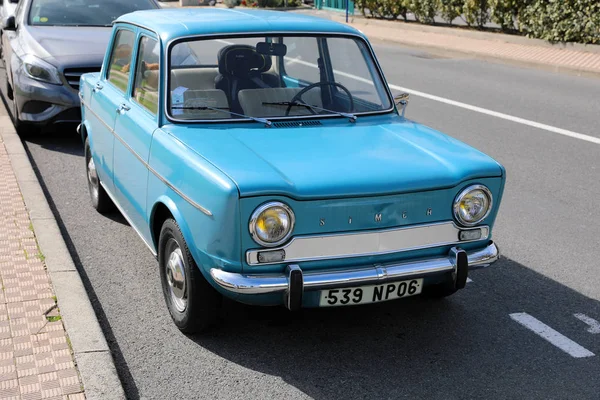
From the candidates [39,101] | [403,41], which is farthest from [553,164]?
[403,41]

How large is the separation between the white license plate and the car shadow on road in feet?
1.23

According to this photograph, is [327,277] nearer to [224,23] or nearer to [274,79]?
[274,79]

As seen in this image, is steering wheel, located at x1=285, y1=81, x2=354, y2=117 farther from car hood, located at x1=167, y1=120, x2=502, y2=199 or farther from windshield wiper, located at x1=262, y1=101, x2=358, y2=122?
car hood, located at x1=167, y1=120, x2=502, y2=199

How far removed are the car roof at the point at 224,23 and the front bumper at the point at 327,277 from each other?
1.88 metres

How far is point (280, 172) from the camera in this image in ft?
13.5

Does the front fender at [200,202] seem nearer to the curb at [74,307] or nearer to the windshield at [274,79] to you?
the windshield at [274,79]

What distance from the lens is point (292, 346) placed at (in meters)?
4.52

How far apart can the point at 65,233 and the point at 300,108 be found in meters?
2.36

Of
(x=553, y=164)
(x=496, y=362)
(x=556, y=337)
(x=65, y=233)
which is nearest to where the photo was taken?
(x=496, y=362)

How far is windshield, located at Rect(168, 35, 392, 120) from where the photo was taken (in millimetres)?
5066

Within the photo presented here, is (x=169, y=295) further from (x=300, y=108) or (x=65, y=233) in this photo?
(x=65, y=233)

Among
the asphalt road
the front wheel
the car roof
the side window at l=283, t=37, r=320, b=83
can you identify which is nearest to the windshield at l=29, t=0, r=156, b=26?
the asphalt road

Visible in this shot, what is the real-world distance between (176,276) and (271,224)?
89 centimetres

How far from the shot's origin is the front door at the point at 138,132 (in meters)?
5.02
